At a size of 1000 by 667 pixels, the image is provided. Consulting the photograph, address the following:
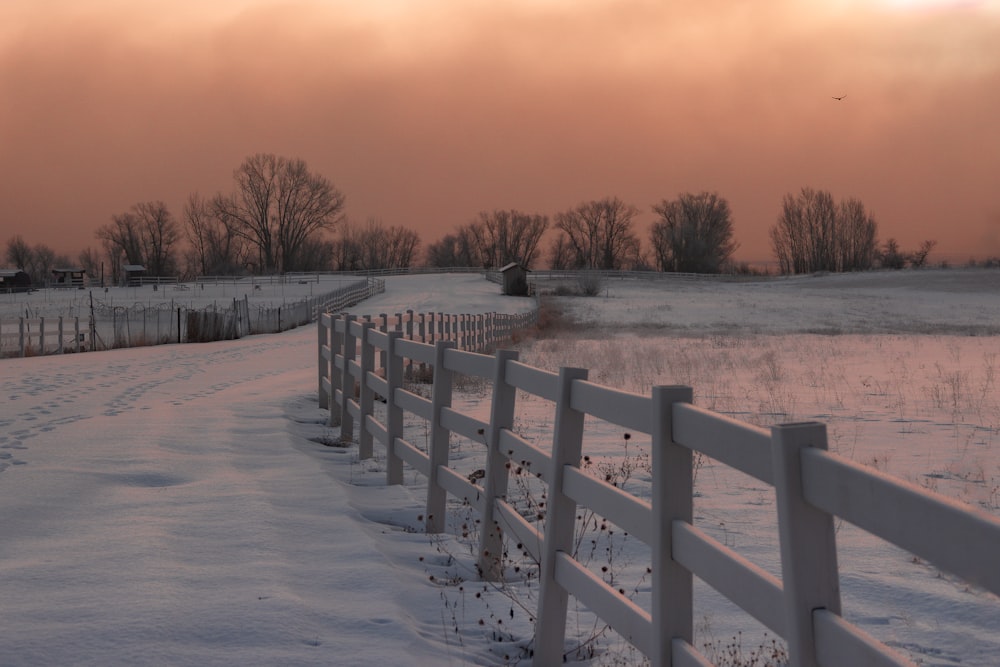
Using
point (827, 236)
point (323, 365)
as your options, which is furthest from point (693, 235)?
point (323, 365)

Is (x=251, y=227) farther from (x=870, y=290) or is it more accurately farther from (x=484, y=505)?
(x=484, y=505)

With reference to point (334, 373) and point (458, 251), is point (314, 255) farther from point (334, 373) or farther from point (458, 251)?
point (334, 373)

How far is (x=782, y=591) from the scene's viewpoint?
2633 mm

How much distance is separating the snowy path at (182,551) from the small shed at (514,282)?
63.3 meters

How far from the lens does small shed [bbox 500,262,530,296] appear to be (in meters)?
75.4

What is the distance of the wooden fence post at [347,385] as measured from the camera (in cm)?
1149

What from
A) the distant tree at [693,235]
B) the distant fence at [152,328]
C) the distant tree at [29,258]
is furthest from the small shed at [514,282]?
the distant tree at [29,258]

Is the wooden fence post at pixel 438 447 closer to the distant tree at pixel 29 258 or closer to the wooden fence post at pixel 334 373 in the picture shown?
the wooden fence post at pixel 334 373

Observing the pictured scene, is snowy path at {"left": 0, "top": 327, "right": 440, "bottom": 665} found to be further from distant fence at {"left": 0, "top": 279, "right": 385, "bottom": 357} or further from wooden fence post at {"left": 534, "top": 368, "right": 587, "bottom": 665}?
distant fence at {"left": 0, "top": 279, "right": 385, "bottom": 357}

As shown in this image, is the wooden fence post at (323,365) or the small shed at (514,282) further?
the small shed at (514,282)

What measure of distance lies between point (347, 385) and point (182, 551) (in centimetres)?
579

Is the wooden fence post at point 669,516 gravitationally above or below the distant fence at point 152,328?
above

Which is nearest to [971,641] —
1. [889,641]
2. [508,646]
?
[889,641]

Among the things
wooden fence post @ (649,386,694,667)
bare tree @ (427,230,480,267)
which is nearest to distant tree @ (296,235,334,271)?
bare tree @ (427,230,480,267)
